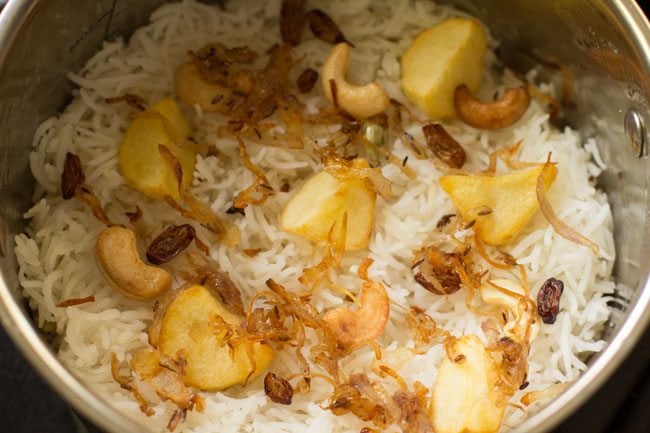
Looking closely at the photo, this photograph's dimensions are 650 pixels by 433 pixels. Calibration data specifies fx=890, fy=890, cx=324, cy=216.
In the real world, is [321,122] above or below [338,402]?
above

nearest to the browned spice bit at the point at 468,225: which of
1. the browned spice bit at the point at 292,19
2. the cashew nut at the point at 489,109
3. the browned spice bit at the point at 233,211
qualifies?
the cashew nut at the point at 489,109

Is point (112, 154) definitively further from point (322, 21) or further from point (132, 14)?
point (322, 21)

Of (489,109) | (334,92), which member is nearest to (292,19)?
(334,92)

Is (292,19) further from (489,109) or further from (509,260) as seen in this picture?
(509,260)

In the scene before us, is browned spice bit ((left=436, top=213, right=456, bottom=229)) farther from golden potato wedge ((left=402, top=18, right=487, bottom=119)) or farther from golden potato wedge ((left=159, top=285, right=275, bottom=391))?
golden potato wedge ((left=159, top=285, right=275, bottom=391))

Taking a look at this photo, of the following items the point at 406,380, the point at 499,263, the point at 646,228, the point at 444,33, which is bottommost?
the point at 406,380

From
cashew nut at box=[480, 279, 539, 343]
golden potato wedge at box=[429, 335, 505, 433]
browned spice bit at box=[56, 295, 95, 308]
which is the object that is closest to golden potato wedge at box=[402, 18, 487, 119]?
cashew nut at box=[480, 279, 539, 343]

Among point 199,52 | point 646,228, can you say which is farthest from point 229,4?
point 646,228
